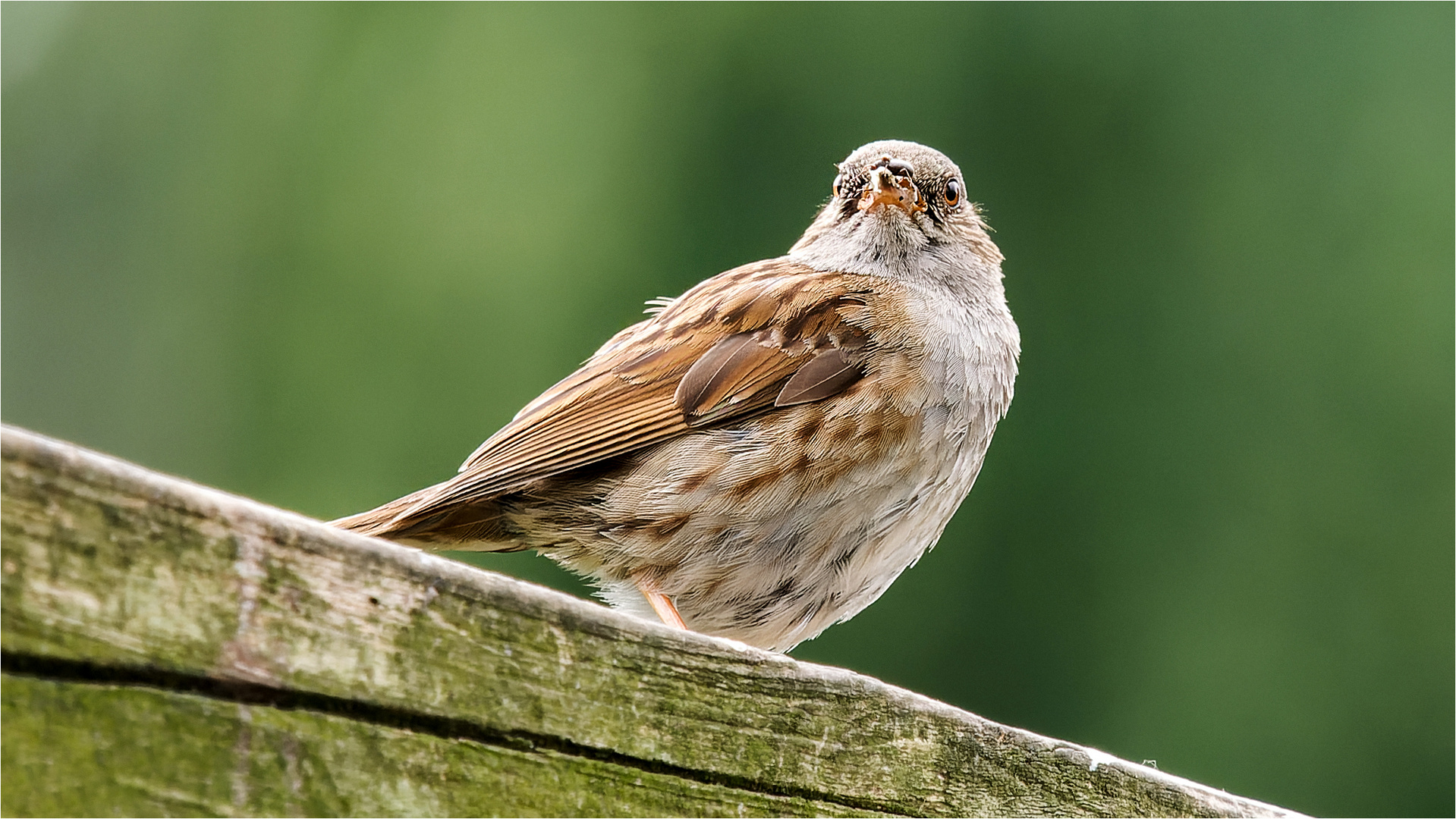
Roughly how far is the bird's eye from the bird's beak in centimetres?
14

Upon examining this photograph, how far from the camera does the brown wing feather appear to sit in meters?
3.32

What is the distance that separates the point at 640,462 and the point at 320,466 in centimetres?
1106

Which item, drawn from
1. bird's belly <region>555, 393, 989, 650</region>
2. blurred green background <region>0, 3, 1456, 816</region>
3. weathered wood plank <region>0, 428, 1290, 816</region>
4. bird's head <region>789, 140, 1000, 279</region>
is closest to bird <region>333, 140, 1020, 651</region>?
bird's belly <region>555, 393, 989, 650</region>

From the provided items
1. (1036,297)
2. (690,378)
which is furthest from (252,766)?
(1036,297)

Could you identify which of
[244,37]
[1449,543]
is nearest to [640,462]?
[1449,543]

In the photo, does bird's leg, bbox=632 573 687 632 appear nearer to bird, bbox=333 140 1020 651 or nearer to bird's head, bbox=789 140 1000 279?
bird, bbox=333 140 1020 651

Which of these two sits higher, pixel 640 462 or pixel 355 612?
pixel 640 462

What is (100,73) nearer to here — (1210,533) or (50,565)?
(1210,533)

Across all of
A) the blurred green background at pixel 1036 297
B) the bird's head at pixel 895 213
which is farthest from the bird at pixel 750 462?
the blurred green background at pixel 1036 297

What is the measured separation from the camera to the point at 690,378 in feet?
11.4

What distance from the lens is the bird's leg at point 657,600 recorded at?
124 inches

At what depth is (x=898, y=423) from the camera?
3.30 meters

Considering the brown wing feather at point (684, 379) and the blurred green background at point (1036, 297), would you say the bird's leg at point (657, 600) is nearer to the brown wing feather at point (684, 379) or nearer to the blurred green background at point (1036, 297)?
the brown wing feather at point (684, 379)

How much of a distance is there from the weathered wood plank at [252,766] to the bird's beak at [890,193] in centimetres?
270
